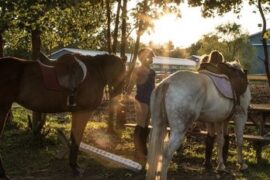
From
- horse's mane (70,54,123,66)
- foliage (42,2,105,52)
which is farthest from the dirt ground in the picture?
foliage (42,2,105,52)

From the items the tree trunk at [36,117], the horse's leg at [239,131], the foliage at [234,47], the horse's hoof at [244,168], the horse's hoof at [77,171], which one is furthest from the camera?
the foliage at [234,47]

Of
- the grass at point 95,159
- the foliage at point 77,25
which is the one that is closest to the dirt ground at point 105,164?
the grass at point 95,159

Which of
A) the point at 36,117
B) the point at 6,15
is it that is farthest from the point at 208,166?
the point at 6,15

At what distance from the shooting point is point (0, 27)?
9.28m

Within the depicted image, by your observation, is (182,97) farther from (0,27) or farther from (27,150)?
(0,27)

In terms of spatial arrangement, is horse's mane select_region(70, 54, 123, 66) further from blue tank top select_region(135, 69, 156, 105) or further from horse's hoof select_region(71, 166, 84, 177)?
horse's hoof select_region(71, 166, 84, 177)

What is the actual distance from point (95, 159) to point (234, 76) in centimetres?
299

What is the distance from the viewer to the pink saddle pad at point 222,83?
7.00 m

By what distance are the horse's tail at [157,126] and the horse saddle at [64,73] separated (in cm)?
132

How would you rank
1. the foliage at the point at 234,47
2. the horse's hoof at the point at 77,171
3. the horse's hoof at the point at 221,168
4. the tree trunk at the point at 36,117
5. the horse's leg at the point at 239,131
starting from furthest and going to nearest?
the foliage at the point at 234,47
the tree trunk at the point at 36,117
the horse's leg at the point at 239,131
the horse's hoof at the point at 221,168
the horse's hoof at the point at 77,171

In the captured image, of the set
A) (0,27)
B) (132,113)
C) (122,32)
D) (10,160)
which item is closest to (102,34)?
(122,32)

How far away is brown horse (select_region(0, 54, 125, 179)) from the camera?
6.80 meters

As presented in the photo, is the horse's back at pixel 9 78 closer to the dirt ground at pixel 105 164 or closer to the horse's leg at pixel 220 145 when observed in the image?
the dirt ground at pixel 105 164

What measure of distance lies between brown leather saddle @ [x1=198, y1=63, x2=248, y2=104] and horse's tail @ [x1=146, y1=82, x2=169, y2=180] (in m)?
1.35
